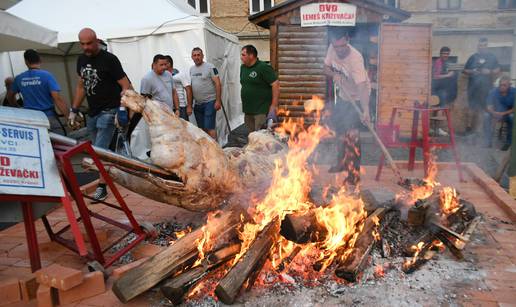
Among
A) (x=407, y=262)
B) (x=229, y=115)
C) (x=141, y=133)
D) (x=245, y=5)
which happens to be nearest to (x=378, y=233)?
(x=407, y=262)

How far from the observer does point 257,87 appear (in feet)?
23.1

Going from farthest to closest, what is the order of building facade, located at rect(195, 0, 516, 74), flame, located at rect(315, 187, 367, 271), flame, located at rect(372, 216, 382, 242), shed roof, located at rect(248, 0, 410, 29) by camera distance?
building facade, located at rect(195, 0, 516, 74) → shed roof, located at rect(248, 0, 410, 29) → flame, located at rect(372, 216, 382, 242) → flame, located at rect(315, 187, 367, 271)

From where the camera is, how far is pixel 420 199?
3941mm

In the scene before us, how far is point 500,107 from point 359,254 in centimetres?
803

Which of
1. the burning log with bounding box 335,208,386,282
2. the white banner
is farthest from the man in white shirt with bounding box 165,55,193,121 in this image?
the burning log with bounding box 335,208,386,282

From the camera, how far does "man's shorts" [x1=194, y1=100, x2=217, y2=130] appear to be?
8.02 metres

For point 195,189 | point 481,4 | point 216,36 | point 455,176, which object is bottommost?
point 455,176

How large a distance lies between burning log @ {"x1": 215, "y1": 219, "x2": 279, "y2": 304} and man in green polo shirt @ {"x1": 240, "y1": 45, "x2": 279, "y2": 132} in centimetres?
388

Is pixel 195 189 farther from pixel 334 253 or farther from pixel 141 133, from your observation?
pixel 141 133

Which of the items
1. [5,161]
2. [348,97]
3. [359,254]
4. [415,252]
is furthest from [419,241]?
[5,161]

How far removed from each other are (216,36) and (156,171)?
7053 millimetres

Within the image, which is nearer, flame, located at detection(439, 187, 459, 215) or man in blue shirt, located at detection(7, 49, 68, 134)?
flame, located at detection(439, 187, 459, 215)

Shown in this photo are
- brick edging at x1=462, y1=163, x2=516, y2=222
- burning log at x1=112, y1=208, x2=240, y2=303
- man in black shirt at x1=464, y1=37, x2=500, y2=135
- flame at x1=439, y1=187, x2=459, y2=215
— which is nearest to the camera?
burning log at x1=112, y1=208, x2=240, y2=303

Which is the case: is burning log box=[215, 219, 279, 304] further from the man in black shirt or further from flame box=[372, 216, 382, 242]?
the man in black shirt
